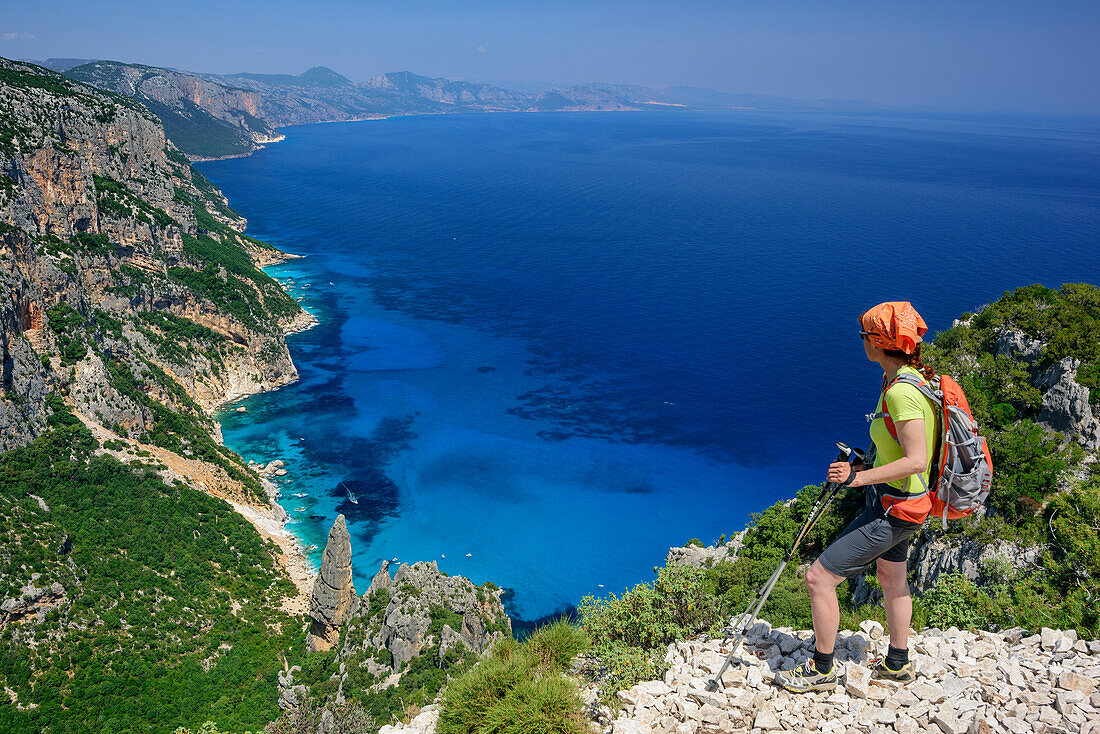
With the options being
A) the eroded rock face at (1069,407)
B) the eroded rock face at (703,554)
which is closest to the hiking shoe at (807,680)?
the eroded rock face at (1069,407)

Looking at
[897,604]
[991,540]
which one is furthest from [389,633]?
[897,604]

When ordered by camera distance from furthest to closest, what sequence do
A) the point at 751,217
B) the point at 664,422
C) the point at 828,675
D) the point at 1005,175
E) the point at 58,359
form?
the point at 1005,175
the point at 751,217
the point at 664,422
the point at 58,359
the point at 828,675

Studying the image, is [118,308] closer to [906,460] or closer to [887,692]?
[887,692]

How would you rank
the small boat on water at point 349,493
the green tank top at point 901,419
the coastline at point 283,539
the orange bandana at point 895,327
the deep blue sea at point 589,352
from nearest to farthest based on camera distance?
the green tank top at point 901,419 → the orange bandana at point 895,327 → the coastline at point 283,539 → the deep blue sea at point 589,352 → the small boat on water at point 349,493

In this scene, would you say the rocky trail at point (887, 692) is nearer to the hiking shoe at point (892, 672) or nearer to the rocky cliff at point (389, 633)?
the hiking shoe at point (892, 672)

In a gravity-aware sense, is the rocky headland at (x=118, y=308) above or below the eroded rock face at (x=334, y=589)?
above

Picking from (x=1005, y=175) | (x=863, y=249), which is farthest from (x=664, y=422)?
(x=1005, y=175)

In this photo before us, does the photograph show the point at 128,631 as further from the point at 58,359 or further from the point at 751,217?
the point at 751,217
